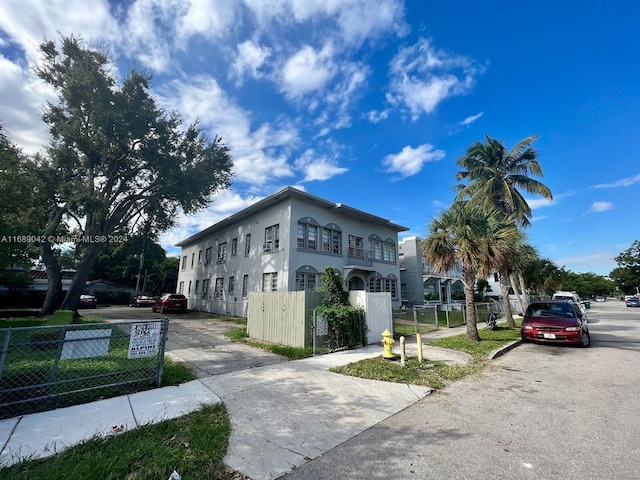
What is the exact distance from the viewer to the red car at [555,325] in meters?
10.3

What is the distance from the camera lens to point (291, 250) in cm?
1806

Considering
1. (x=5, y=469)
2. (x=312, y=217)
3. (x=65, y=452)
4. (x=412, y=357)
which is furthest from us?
(x=312, y=217)

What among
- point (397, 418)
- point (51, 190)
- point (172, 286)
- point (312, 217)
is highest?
point (51, 190)

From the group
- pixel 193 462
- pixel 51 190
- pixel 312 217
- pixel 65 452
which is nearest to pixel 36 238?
pixel 51 190

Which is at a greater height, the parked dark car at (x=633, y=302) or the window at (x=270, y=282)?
the window at (x=270, y=282)

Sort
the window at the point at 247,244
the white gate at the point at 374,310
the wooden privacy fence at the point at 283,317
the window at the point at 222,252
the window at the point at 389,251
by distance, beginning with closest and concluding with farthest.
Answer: the wooden privacy fence at the point at 283,317 → the white gate at the point at 374,310 → the window at the point at 247,244 → the window at the point at 389,251 → the window at the point at 222,252

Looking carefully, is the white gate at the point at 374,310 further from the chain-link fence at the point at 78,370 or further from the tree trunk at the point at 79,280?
the tree trunk at the point at 79,280

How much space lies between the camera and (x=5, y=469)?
2.99m

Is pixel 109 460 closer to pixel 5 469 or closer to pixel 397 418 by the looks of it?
pixel 5 469

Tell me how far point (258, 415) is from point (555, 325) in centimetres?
1139

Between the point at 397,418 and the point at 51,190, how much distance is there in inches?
940

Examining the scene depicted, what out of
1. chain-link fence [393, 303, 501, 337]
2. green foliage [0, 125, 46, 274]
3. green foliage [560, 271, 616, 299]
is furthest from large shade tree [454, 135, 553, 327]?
green foliage [560, 271, 616, 299]

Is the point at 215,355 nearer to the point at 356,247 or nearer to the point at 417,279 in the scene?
the point at 356,247

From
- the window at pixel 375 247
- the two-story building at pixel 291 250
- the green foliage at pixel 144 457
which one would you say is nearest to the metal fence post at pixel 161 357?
the green foliage at pixel 144 457
